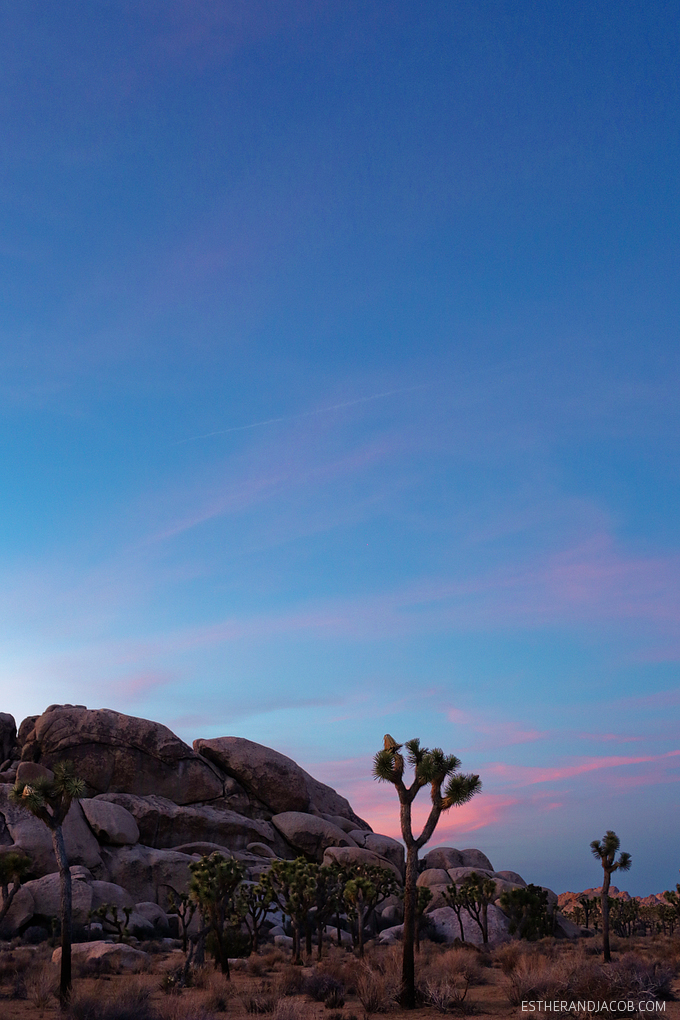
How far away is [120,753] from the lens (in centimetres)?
6159

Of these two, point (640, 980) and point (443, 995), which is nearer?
point (640, 980)

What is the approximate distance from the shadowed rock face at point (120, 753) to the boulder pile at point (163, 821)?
81 mm

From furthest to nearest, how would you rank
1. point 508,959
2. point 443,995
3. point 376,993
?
point 508,959 < point 443,995 < point 376,993

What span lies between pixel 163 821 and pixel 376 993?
43.5 meters

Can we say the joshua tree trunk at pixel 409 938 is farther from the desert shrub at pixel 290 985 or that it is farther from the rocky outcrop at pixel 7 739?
the rocky outcrop at pixel 7 739

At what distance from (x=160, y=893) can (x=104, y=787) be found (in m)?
11.2

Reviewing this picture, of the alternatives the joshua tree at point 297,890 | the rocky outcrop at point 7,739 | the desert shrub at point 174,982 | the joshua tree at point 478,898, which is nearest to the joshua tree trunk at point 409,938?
the desert shrub at point 174,982

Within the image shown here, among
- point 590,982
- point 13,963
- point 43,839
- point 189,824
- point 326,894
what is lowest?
point 13,963

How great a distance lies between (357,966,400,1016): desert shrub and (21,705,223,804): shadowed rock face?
45.6 meters

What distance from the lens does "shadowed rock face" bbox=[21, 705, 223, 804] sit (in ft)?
199

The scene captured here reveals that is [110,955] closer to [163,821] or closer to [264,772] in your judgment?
[163,821]

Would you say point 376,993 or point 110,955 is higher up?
point 376,993

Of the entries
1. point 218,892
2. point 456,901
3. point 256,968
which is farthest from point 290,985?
point 456,901

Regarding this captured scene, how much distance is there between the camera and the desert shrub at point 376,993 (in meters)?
18.3
